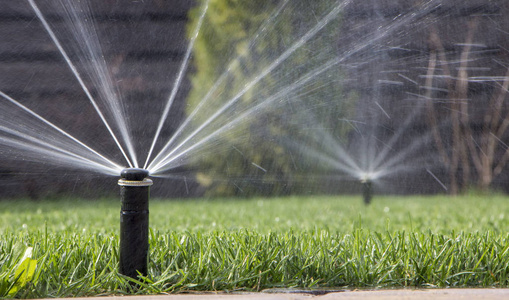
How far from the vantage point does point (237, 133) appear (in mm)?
5004

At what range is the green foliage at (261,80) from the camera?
483 cm

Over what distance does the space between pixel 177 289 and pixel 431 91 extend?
453 cm

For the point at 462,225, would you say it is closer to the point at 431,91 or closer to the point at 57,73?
the point at 431,91

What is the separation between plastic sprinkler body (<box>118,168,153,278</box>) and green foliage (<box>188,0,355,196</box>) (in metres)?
3.11

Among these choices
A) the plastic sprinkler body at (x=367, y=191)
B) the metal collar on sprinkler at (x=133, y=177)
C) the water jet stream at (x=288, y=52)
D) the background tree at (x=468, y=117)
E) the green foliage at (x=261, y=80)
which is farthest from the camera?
the background tree at (x=468, y=117)

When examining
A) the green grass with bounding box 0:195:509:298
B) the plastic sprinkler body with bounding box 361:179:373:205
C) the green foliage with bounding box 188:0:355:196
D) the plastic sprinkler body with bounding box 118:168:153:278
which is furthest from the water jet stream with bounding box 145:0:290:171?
the plastic sprinkler body with bounding box 118:168:153:278

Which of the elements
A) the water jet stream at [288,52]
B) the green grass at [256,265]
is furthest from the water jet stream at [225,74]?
the green grass at [256,265]

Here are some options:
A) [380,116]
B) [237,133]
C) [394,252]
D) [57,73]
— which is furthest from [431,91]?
[394,252]

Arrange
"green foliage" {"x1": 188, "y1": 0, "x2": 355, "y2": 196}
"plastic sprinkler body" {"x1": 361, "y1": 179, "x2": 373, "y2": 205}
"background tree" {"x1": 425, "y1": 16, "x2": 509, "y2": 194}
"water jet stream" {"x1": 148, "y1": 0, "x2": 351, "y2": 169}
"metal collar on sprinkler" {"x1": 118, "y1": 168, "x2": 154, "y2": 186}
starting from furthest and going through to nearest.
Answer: "background tree" {"x1": 425, "y1": 16, "x2": 509, "y2": 194} → "green foliage" {"x1": 188, "y1": 0, "x2": 355, "y2": 196} → "water jet stream" {"x1": 148, "y1": 0, "x2": 351, "y2": 169} → "plastic sprinkler body" {"x1": 361, "y1": 179, "x2": 373, "y2": 205} → "metal collar on sprinkler" {"x1": 118, "y1": 168, "x2": 154, "y2": 186}

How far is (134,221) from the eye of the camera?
1616mm

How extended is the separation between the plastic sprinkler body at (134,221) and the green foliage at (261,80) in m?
3.11

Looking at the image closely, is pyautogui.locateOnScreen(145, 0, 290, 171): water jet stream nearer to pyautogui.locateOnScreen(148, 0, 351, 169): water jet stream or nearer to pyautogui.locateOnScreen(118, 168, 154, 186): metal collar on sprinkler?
pyautogui.locateOnScreen(148, 0, 351, 169): water jet stream

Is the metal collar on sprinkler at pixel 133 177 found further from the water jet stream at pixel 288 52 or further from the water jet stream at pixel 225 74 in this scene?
the water jet stream at pixel 225 74

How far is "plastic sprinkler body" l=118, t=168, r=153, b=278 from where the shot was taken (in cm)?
159
